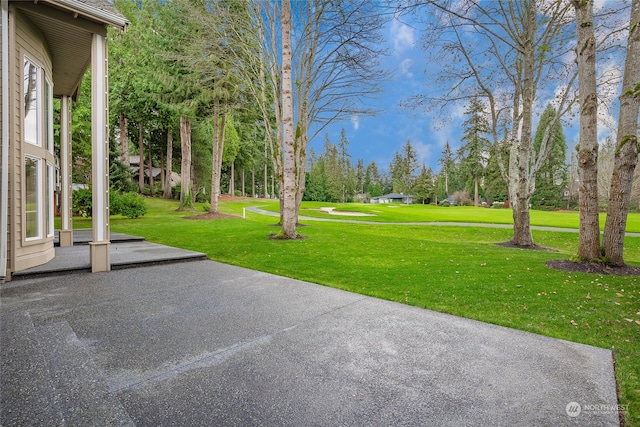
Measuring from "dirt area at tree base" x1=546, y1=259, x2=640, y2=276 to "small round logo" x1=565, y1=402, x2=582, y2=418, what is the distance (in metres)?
4.26

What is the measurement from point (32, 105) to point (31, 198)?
1683 millimetres

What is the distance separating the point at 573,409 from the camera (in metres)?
1.92

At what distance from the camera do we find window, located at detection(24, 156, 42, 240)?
5.18 meters

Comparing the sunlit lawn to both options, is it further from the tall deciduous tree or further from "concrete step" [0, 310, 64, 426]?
"concrete step" [0, 310, 64, 426]

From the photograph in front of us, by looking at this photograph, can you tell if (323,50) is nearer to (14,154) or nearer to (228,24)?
(228,24)

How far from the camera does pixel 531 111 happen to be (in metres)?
8.27

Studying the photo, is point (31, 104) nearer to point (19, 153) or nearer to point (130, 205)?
point (19, 153)

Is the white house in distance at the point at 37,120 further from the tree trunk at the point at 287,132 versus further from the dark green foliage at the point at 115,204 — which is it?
the dark green foliage at the point at 115,204

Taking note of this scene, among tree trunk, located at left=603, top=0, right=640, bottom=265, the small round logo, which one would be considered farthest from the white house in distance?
tree trunk, located at left=603, top=0, right=640, bottom=265

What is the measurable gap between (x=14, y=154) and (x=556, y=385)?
714cm

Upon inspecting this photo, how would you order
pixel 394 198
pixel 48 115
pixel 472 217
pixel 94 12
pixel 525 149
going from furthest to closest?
pixel 394 198 < pixel 472 217 < pixel 525 149 < pixel 48 115 < pixel 94 12

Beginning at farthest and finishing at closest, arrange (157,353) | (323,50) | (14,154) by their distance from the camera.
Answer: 1. (323,50)
2. (14,154)
3. (157,353)

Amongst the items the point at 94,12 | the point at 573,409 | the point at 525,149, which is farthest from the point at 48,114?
the point at 525,149

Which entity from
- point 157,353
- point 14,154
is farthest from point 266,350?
point 14,154
